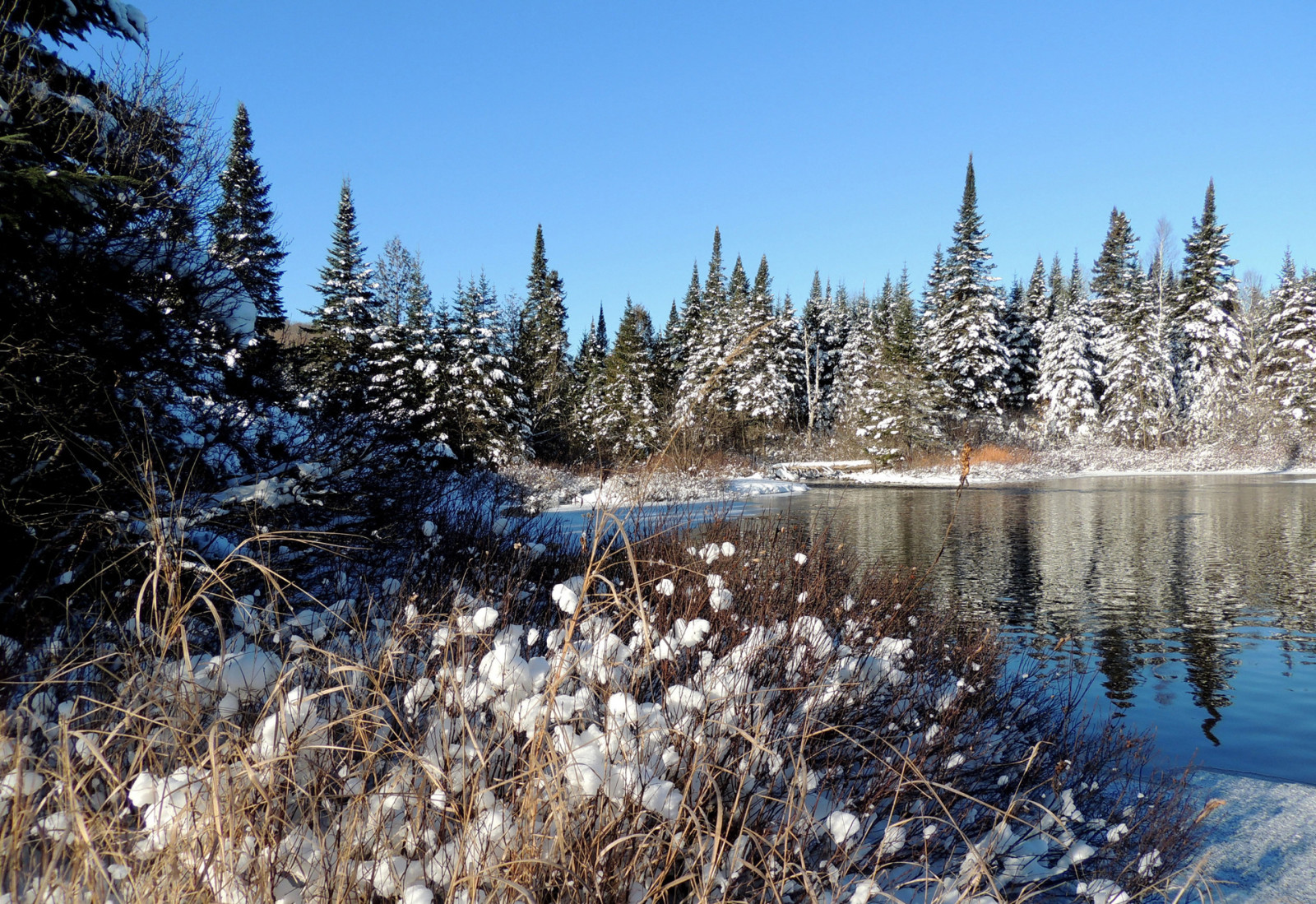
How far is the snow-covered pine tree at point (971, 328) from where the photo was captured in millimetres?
38844

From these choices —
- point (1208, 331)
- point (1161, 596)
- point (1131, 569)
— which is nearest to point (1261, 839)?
point (1161, 596)

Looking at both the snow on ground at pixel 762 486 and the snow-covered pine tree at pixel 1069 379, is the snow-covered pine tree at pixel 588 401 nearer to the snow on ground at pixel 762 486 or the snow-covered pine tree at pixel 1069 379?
the snow on ground at pixel 762 486

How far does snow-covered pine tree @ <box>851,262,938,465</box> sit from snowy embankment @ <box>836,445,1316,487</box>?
4.82ft

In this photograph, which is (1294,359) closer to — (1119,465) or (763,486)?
(1119,465)

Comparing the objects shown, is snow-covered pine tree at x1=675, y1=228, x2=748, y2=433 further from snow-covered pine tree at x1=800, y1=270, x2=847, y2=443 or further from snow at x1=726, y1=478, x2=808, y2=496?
snow at x1=726, y1=478, x2=808, y2=496

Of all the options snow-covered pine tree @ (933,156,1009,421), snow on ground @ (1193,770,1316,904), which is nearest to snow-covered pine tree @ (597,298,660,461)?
snow-covered pine tree @ (933,156,1009,421)

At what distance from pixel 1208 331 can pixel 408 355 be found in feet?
135

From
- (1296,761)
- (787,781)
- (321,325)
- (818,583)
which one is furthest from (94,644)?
(321,325)

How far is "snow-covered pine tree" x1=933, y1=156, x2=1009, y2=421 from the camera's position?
3884cm

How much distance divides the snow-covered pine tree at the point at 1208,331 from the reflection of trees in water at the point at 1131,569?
17.4m

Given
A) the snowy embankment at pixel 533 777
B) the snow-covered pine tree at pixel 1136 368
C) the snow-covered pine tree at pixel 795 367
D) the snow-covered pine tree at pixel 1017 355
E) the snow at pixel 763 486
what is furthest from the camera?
the snow-covered pine tree at pixel 795 367

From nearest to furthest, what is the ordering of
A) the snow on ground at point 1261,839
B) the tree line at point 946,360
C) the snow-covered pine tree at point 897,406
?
the snow on ground at point 1261,839, the tree line at point 946,360, the snow-covered pine tree at point 897,406

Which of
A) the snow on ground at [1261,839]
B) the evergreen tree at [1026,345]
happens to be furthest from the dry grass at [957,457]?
the snow on ground at [1261,839]

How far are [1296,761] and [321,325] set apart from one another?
89.8 feet
